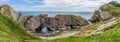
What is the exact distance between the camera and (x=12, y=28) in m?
126

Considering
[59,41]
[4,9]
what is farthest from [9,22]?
[59,41]

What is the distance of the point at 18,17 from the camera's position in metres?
186

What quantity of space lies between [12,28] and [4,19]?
10.3m

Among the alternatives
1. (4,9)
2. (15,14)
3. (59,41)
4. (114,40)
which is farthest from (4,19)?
(114,40)

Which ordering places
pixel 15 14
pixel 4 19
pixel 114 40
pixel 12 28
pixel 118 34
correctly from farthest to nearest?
pixel 15 14 < pixel 4 19 < pixel 12 28 < pixel 118 34 < pixel 114 40

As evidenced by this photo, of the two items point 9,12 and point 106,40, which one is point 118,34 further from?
point 9,12

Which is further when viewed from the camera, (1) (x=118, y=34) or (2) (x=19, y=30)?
(2) (x=19, y=30)

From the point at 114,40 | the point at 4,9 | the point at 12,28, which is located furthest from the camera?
the point at 4,9

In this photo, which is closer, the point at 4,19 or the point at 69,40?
the point at 69,40

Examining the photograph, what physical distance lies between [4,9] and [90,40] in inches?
3637

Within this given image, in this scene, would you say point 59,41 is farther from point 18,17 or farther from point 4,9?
point 18,17

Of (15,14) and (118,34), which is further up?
(118,34)

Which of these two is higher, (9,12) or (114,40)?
(114,40)

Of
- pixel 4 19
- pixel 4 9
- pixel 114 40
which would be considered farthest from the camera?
pixel 4 9
